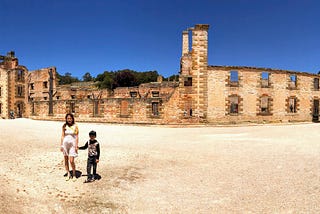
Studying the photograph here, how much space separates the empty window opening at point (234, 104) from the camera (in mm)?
21366

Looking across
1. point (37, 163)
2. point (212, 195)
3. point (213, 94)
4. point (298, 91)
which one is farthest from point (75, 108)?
point (298, 91)

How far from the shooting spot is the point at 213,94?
2053cm

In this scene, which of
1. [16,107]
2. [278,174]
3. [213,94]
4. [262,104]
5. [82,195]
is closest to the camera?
[82,195]

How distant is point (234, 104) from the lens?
860 inches

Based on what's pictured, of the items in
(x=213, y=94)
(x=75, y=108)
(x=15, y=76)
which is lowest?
(x=75, y=108)

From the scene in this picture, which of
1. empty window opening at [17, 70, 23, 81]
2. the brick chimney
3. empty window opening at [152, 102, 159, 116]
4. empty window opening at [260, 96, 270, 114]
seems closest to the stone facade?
empty window opening at [17, 70, 23, 81]

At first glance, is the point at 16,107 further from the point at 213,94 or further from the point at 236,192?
the point at 236,192

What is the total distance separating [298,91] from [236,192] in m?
24.0

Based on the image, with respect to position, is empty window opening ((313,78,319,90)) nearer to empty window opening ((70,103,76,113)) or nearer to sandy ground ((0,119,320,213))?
sandy ground ((0,119,320,213))

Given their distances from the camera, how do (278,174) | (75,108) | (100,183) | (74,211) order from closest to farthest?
(74,211), (100,183), (278,174), (75,108)

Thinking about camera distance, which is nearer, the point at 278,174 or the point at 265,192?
the point at 265,192

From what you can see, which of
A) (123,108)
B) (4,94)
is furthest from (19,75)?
(123,108)

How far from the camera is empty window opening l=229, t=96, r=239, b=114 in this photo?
21.4 meters

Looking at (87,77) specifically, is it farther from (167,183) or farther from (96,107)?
(167,183)
